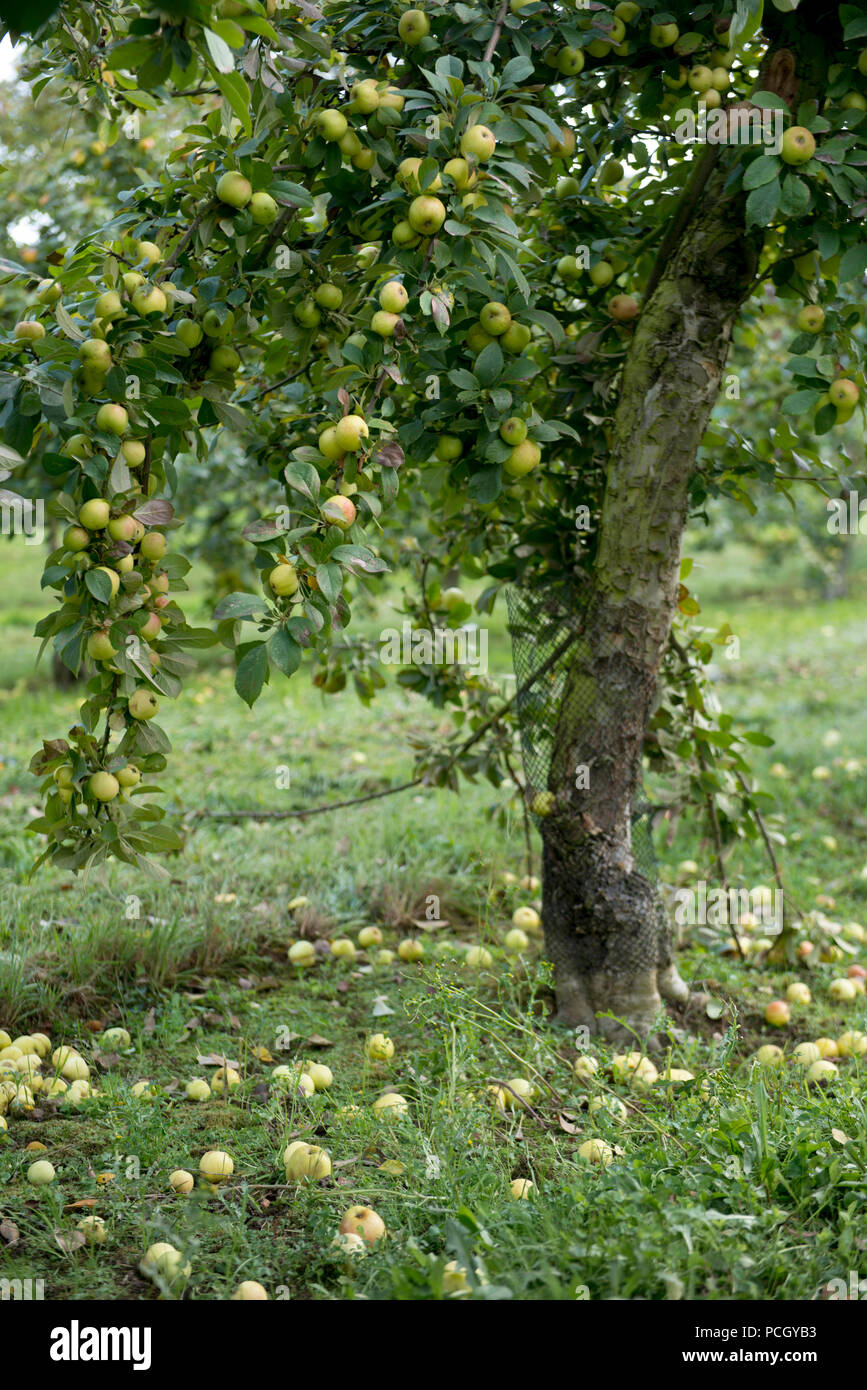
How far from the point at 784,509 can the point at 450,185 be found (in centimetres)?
874

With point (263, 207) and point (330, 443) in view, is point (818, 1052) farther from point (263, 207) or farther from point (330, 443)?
point (263, 207)

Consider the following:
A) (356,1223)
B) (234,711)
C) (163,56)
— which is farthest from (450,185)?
(234,711)

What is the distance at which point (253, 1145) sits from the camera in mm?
2025

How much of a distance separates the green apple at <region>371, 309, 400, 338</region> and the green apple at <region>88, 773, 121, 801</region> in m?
0.93

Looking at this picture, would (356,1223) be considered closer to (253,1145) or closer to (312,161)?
(253,1145)

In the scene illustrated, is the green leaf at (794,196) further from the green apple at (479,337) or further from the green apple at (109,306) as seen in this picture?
the green apple at (109,306)

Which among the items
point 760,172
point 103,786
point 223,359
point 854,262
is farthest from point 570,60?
point 103,786

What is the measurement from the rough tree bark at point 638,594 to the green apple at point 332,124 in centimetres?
84

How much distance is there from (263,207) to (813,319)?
114 cm

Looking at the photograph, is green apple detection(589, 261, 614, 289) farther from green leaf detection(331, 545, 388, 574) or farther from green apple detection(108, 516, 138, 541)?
green apple detection(108, 516, 138, 541)

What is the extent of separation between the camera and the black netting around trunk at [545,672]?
2.61m

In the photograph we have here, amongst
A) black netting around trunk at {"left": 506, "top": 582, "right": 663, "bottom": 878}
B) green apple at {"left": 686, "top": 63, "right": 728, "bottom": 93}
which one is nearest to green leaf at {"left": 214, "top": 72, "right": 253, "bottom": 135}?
green apple at {"left": 686, "top": 63, "right": 728, "bottom": 93}

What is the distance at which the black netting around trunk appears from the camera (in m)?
2.61

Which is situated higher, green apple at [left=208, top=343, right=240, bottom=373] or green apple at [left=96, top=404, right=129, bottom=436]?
green apple at [left=208, top=343, right=240, bottom=373]
